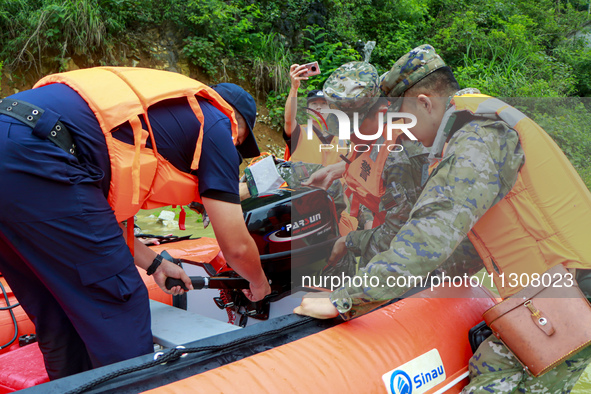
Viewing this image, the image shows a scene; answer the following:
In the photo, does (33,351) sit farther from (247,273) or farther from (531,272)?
(531,272)

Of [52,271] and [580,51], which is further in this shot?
[580,51]

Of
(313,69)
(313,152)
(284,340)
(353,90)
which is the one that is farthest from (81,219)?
(313,152)

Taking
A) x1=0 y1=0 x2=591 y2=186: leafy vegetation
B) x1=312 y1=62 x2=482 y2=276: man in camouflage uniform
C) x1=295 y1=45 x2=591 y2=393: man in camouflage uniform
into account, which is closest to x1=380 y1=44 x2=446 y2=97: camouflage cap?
x1=295 y1=45 x2=591 y2=393: man in camouflage uniform

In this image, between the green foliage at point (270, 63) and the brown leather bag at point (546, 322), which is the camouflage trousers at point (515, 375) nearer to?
the brown leather bag at point (546, 322)

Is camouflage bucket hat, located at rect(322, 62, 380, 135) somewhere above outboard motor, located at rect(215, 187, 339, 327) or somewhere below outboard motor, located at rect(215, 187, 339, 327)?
above

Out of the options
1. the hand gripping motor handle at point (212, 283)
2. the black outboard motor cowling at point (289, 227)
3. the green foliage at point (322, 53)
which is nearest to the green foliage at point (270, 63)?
the green foliage at point (322, 53)

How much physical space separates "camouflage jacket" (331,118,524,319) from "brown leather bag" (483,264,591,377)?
9.9 inches

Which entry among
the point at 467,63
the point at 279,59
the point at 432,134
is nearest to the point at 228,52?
the point at 279,59

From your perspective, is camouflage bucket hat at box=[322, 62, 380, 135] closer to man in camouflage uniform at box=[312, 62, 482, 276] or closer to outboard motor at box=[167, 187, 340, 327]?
man in camouflage uniform at box=[312, 62, 482, 276]

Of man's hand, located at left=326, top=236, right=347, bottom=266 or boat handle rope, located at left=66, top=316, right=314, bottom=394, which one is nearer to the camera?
boat handle rope, located at left=66, top=316, right=314, bottom=394

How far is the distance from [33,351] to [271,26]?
7.64 m

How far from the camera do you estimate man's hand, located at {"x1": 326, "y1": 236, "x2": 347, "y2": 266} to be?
208cm

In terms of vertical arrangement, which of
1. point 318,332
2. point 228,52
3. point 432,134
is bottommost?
point 318,332

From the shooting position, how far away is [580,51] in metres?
10.8
